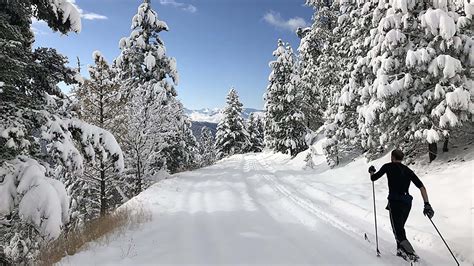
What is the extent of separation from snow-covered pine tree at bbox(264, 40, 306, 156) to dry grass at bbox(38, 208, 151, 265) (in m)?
25.0

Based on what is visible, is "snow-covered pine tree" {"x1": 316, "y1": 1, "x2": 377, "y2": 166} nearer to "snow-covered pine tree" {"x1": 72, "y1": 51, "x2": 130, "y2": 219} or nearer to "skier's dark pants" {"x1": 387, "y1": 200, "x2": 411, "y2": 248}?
"skier's dark pants" {"x1": 387, "y1": 200, "x2": 411, "y2": 248}

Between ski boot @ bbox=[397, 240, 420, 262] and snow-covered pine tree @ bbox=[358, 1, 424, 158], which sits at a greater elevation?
snow-covered pine tree @ bbox=[358, 1, 424, 158]

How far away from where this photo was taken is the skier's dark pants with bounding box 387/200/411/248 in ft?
21.9

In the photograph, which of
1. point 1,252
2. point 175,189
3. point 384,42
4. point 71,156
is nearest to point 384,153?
point 384,42

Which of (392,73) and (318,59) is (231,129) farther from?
(392,73)

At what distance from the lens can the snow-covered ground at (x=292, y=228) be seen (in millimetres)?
6988

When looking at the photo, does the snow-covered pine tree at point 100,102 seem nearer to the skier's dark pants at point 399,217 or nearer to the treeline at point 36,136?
the treeline at point 36,136

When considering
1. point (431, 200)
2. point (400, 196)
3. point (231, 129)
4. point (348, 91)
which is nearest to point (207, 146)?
point (231, 129)

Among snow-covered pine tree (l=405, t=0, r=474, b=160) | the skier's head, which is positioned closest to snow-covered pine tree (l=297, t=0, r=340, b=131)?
snow-covered pine tree (l=405, t=0, r=474, b=160)

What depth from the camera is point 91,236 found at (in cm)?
876

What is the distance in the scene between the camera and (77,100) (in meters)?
17.3

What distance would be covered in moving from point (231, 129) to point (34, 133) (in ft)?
168

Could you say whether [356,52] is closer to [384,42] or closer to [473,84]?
[384,42]

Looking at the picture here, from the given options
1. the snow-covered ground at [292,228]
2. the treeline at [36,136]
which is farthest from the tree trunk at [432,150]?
the treeline at [36,136]
